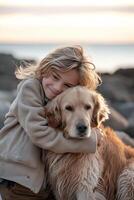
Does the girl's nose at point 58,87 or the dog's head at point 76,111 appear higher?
the girl's nose at point 58,87

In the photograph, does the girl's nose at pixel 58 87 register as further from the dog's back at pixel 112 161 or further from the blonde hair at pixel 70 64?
the dog's back at pixel 112 161

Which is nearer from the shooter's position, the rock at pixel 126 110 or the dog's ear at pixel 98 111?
the dog's ear at pixel 98 111

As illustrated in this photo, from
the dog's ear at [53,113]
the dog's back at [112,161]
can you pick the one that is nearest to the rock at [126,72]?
the dog's back at [112,161]

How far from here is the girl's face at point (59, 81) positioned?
294 inches

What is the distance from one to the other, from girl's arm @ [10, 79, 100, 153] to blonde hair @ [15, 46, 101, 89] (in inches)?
12.3

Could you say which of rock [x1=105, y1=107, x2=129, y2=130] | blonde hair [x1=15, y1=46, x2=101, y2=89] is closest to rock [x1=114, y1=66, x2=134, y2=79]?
rock [x1=105, y1=107, x2=129, y2=130]

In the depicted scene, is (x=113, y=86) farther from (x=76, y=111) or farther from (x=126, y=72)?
(x=76, y=111)

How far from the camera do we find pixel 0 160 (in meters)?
7.66

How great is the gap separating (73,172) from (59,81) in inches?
36.3

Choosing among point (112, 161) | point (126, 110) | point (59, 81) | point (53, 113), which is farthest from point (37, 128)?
point (126, 110)

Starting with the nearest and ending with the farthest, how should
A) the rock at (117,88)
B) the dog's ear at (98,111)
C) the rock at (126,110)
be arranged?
1. the dog's ear at (98,111)
2. the rock at (126,110)
3. the rock at (117,88)

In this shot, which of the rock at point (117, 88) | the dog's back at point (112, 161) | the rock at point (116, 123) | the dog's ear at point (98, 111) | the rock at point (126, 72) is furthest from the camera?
the rock at point (126, 72)

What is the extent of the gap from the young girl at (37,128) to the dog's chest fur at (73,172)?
12 centimetres

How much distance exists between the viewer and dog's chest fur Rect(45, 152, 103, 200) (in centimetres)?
746
